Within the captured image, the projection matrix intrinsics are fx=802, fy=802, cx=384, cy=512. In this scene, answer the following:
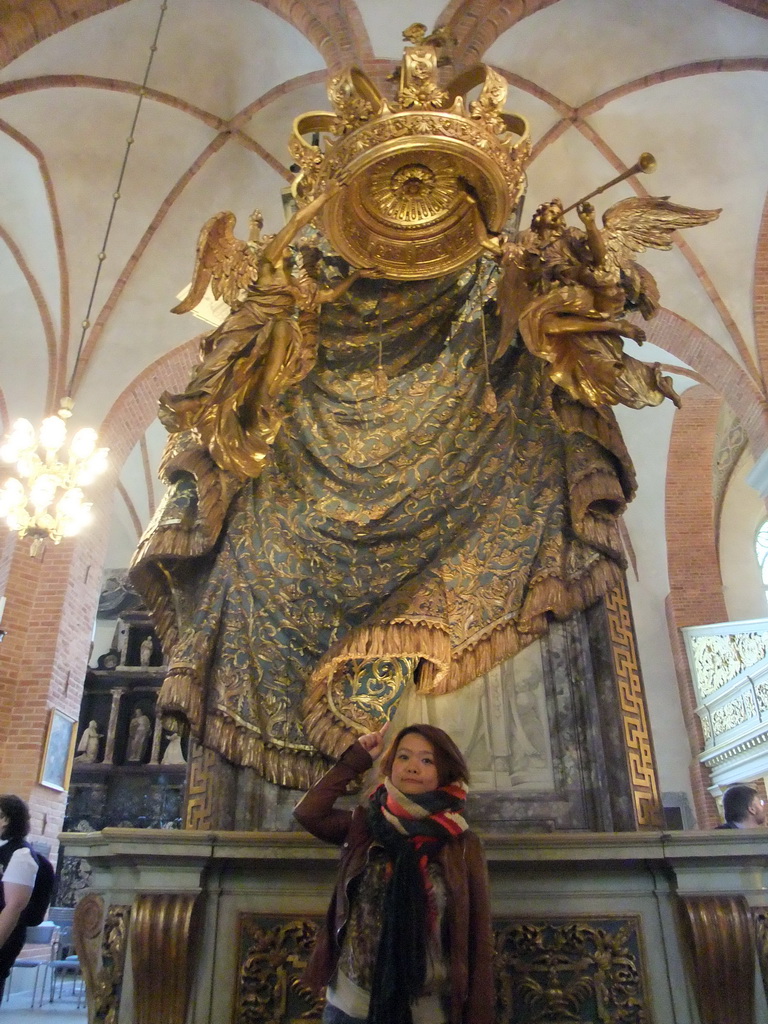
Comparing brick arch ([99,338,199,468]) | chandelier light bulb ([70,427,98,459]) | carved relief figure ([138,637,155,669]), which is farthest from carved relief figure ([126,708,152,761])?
chandelier light bulb ([70,427,98,459])

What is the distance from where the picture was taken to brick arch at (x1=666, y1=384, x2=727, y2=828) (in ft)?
37.2

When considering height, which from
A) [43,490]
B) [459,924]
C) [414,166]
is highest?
[43,490]

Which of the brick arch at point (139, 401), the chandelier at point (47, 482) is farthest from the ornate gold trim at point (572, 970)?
the brick arch at point (139, 401)

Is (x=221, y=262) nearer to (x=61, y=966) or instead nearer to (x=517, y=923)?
(x=517, y=923)

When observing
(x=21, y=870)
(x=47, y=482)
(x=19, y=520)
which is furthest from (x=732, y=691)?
(x=21, y=870)

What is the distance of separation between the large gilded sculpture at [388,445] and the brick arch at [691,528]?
8583 millimetres

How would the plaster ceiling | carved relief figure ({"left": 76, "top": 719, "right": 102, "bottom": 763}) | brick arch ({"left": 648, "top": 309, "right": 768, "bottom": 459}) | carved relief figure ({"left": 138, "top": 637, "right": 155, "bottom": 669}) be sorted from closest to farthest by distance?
the plaster ceiling → brick arch ({"left": 648, "top": 309, "right": 768, "bottom": 459}) → carved relief figure ({"left": 76, "top": 719, "right": 102, "bottom": 763}) → carved relief figure ({"left": 138, "top": 637, "right": 155, "bottom": 669})

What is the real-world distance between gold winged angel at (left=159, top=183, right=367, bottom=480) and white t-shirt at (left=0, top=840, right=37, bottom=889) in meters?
1.69

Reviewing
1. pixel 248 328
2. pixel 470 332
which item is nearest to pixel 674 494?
pixel 470 332

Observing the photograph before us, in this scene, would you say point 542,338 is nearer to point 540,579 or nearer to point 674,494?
point 540,579

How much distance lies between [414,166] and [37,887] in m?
3.34

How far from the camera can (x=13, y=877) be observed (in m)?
3.02

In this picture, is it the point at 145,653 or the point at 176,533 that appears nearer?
the point at 176,533

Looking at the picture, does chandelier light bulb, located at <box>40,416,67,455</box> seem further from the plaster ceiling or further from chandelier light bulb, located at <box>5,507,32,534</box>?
the plaster ceiling
